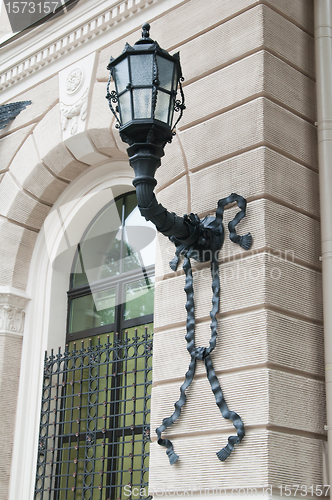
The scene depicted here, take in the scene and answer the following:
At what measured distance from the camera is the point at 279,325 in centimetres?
411

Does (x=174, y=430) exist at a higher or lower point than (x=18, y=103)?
lower

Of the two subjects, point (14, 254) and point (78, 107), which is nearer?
point (78, 107)

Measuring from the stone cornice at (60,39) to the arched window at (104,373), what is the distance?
5.91ft

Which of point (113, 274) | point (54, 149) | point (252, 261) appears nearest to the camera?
point (252, 261)

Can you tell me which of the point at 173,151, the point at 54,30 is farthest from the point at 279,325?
the point at 54,30

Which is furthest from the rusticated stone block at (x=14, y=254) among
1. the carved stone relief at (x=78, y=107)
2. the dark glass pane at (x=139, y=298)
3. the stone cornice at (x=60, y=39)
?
the stone cornice at (x=60, y=39)

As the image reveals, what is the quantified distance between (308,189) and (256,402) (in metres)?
1.70

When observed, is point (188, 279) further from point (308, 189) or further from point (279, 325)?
point (308, 189)

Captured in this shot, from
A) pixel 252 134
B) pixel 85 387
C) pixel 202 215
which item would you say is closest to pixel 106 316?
pixel 85 387

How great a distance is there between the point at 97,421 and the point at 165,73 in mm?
3646

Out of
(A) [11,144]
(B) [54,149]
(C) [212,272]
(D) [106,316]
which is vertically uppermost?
(A) [11,144]

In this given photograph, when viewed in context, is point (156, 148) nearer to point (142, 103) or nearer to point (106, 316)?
point (142, 103)

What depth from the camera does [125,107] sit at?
3.91m

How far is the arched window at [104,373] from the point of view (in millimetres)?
5641
